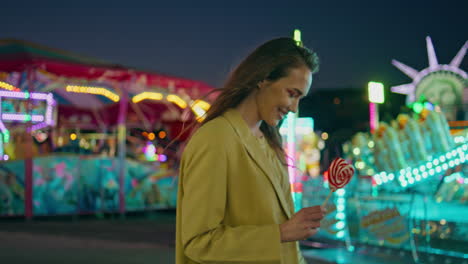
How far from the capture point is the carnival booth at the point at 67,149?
520 inches

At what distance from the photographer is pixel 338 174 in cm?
222

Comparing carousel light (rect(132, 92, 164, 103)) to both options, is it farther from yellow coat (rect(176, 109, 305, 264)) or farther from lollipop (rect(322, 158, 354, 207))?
yellow coat (rect(176, 109, 305, 264))

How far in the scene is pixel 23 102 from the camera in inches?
516

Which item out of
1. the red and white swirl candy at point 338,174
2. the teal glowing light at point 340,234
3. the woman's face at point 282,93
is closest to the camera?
the woman's face at point 282,93

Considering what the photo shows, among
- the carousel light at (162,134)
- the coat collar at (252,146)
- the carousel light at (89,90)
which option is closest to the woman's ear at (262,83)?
the coat collar at (252,146)

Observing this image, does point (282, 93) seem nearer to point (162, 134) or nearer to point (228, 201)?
point (228, 201)

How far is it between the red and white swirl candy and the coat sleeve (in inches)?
17.8

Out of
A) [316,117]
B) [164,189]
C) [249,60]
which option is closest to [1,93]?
[164,189]

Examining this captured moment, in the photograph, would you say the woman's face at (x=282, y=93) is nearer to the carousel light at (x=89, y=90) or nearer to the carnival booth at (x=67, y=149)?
the carnival booth at (x=67, y=149)

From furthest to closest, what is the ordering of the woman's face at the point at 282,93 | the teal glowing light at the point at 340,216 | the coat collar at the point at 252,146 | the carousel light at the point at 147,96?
the carousel light at the point at 147,96 → the teal glowing light at the point at 340,216 → the woman's face at the point at 282,93 → the coat collar at the point at 252,146

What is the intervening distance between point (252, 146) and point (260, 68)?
0.93 ft

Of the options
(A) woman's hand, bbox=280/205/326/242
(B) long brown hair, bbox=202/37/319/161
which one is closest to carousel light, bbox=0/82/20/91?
(B) long brown hair, bbox=202/37/319/161

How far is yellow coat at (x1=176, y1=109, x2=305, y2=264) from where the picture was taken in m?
1.81

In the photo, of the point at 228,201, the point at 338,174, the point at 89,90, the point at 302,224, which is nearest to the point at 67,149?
the point at 89,90
